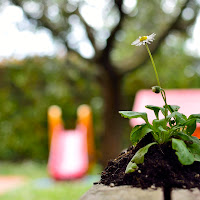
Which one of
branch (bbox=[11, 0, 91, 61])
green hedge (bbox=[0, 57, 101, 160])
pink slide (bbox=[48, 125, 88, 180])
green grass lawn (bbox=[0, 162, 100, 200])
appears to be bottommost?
green grass lawn (bbox=[0, 162, 100, 200])

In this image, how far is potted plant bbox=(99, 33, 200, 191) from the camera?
30.0 inches

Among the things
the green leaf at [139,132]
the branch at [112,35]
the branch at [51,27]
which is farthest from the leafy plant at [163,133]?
the branch at [51,27]

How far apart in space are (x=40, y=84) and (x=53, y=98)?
544mm

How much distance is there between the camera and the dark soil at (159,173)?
75cm

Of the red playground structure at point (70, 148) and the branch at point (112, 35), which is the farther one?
the red playground structure at point (70, 148)

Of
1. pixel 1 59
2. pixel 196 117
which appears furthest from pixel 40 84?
pixel 196 117

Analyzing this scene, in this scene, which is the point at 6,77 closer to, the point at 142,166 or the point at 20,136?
the point at 20,136

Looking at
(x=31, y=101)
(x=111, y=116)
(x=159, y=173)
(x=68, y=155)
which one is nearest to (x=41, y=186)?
(x=68, y=155)

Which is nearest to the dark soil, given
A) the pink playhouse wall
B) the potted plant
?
the potted plant

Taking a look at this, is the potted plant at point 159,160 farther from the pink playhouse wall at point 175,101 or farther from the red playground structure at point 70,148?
the red playground structure at point 70,148

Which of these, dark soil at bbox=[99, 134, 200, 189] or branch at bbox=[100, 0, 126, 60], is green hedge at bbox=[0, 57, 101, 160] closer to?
branch at bbox=[100, 0, 126, 60]

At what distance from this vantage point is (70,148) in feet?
24.7

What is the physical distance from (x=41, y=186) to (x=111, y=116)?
1.90 meters

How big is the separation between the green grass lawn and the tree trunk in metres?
0.67
